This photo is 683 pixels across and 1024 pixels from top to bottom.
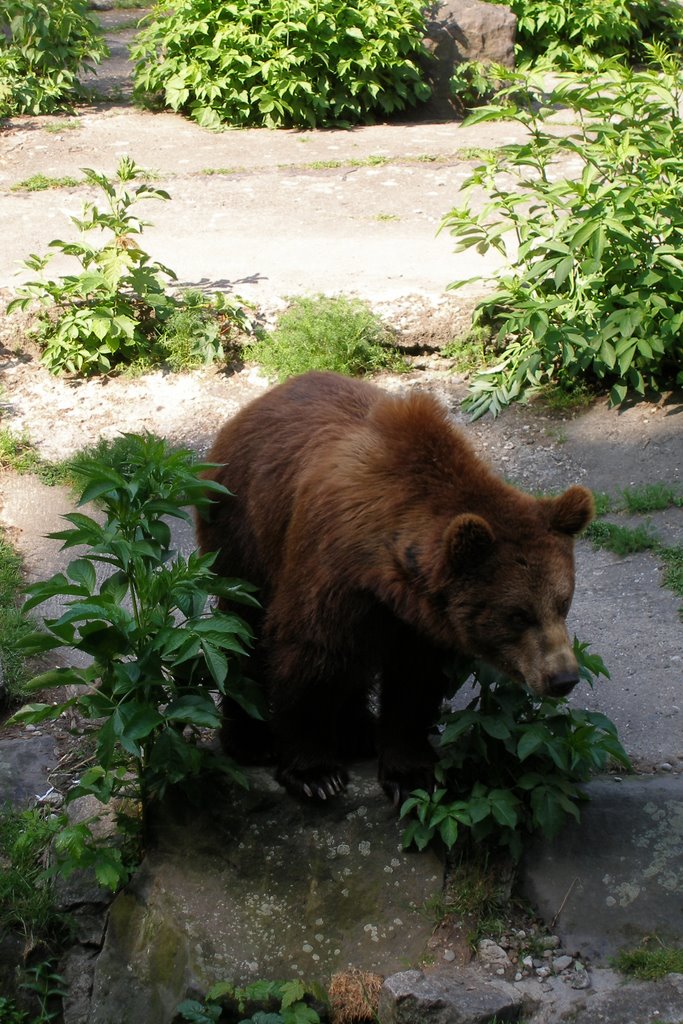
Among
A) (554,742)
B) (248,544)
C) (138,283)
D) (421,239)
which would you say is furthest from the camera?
(421,239)

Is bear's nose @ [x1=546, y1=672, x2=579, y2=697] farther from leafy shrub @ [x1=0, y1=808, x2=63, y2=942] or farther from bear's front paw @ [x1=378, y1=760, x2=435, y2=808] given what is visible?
leafy shrub @ [x1=0, y1=808, x2=63, y2=942]

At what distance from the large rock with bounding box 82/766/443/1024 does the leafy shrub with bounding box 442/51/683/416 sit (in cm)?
402

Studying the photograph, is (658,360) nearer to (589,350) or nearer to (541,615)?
(589,350)

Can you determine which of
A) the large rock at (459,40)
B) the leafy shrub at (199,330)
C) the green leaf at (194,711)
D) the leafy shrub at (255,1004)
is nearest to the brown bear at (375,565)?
the green leaf at (194,711)

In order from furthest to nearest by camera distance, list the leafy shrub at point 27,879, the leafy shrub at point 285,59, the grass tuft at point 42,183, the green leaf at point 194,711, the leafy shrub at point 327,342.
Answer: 1. the leafy shrub at point 285,59
2. the grass tuft at point 42,183
3. the leafy shrub at point 327,342
4. the leafy shrub at point 27,879
5. the green leaf at point 194,711

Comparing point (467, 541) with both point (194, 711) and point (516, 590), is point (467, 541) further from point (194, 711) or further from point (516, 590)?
point (194, 711)

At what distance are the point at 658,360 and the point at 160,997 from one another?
17.1 feet

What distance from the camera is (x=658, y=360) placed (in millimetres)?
7496

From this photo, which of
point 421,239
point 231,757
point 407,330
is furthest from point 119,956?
point 421,239

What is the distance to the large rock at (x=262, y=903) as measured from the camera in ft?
13.3

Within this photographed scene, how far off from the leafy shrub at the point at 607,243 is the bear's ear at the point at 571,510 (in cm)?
359

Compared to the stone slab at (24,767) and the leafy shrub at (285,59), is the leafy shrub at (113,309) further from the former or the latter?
the leafy shrub at (285,59)

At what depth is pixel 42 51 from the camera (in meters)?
13.4

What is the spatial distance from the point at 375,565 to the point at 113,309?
17.3 feet
